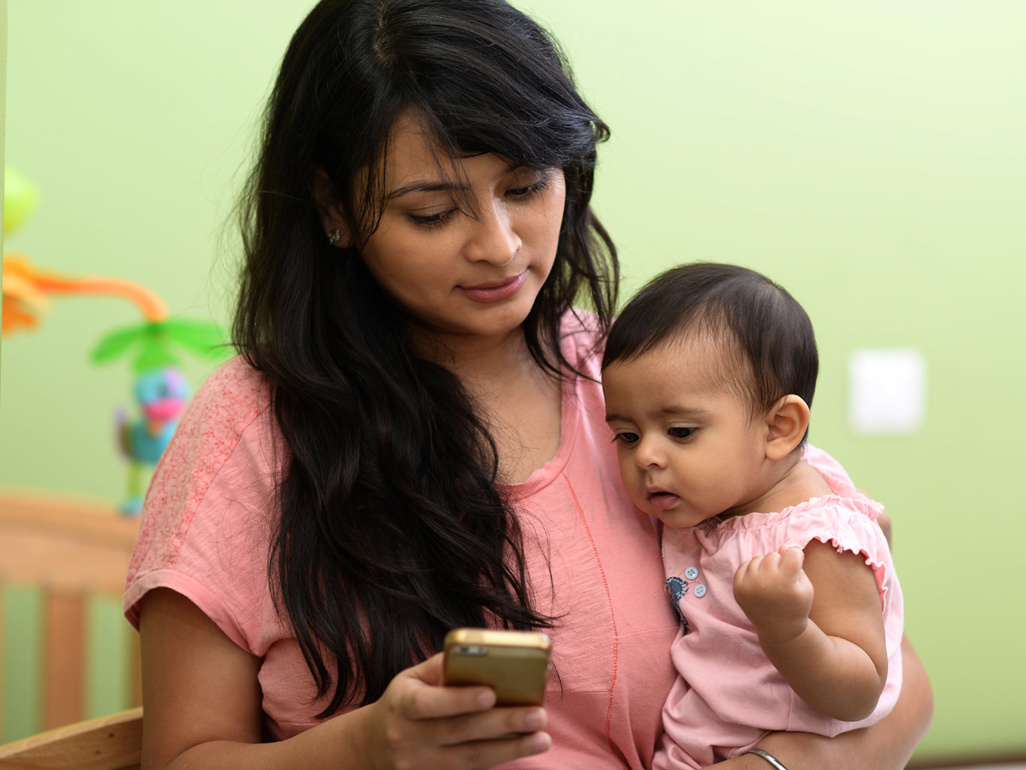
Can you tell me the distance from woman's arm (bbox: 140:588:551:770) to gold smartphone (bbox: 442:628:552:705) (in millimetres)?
12

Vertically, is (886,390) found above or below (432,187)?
below

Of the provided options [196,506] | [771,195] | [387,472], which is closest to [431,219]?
[387,472]

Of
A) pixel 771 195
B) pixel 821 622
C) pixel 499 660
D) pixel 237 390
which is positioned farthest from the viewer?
pixel 771 195

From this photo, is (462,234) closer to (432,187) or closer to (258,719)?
(432,187)

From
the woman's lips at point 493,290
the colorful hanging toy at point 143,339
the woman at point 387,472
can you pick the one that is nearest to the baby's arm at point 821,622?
the woman at point 387,472

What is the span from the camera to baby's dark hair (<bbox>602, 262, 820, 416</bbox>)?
977mm

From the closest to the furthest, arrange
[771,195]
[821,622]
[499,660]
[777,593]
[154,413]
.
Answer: [499,660] < [777,593] < [821,622] < [154,413] < [771,195]

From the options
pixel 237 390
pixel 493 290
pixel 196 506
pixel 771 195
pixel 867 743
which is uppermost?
pixel 771 195

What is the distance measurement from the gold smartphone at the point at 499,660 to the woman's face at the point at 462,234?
1.41ft

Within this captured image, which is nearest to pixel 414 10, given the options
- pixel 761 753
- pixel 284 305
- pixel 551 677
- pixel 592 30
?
pixel 284 305

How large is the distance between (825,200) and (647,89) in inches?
16.8

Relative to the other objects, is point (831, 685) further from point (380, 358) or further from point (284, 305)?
point (284, 305)

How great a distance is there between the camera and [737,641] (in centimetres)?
98

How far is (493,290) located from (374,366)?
0.50 feet
